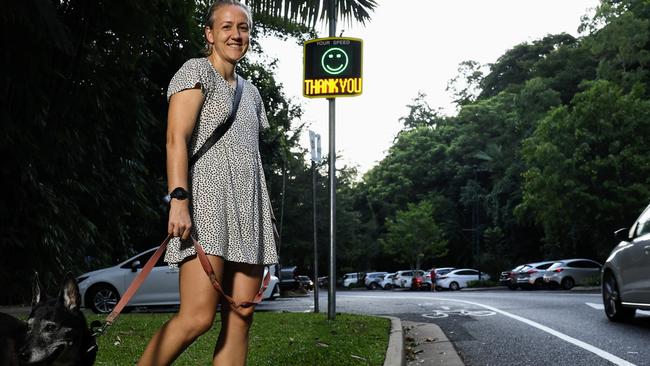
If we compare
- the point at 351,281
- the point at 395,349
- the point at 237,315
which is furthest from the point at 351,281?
the point at 237,315

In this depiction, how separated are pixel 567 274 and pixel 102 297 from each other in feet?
72.0

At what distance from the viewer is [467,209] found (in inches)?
2267

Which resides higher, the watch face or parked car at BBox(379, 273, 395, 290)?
parked car at BBox(379, 273, 395, 290)

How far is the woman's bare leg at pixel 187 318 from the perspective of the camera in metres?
2.94

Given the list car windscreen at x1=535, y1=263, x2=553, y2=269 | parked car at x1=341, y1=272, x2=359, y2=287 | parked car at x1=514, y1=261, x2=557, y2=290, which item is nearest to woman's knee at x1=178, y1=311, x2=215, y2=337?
parked car at x1=514, y1=261, x2=557, y2=290

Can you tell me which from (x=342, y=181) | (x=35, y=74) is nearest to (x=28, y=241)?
(x=35, y=74)

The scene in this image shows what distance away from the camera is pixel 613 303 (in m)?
9.46

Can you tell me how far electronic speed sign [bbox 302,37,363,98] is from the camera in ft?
28.7

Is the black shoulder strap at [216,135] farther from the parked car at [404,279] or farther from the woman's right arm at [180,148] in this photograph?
the parked car at [404,279]

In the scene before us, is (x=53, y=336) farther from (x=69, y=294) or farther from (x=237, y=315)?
(x=237, y=315)

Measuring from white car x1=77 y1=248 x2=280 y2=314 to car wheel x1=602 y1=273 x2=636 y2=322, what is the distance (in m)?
8.19

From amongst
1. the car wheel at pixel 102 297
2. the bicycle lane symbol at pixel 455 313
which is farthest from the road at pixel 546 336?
the car wheel at pixel 102 297

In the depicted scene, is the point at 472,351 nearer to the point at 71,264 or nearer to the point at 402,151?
the point at 71,264

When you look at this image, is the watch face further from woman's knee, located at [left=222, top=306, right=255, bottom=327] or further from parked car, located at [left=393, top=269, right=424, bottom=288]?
parked car, located at [left=393, top=269, right=424, bottom=288]
